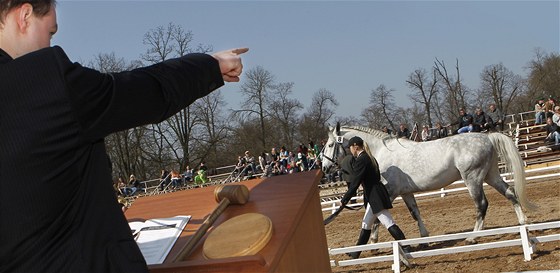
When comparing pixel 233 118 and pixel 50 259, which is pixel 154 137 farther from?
pixel 50 259

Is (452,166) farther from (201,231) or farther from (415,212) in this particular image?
(201,231)

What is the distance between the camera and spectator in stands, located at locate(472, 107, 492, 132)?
19.5 meters

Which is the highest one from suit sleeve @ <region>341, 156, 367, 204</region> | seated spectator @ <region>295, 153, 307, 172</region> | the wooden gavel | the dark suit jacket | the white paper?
the dark suit jacket

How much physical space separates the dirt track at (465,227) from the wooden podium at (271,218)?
5.18 meters

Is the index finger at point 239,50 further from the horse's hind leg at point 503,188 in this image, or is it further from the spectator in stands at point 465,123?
the spectator in stands at point 465,123

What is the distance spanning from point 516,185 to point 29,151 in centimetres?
931

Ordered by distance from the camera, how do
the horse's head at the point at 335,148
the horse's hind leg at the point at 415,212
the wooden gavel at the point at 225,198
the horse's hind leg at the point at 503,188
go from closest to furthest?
1. the wooden gavel at the point at 225,198
2. the horse's hind leg at the point at 503,188
3. the horse's hind leg at the point at 415,212
4. the horse's head at the point at 335,148

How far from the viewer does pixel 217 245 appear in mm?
2236

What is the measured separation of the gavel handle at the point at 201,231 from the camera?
90.0 inches

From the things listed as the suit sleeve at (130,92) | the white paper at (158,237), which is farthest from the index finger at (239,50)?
the white paper at (158,237)

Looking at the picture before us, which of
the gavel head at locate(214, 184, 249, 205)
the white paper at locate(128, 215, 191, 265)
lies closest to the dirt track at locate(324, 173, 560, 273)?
the gavel head at locate(214, 184, 249, 205)

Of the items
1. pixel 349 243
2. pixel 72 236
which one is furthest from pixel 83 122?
pixel 349 243

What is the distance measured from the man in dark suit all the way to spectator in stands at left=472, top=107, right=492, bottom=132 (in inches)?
748

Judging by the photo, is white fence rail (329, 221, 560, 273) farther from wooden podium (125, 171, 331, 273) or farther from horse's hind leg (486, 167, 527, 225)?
wooden podium (125, 171, 331, 273)
